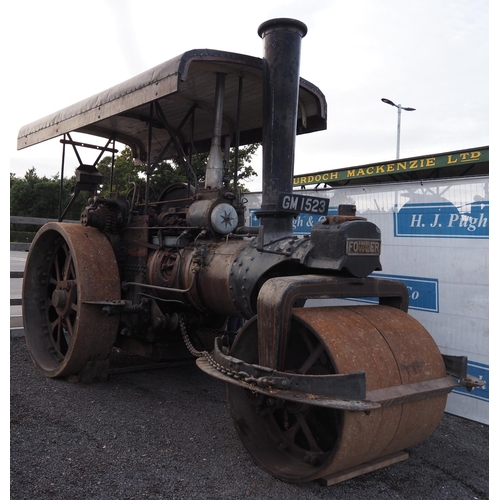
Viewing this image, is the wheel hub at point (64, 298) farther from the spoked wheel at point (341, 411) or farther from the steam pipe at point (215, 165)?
the spoked wheel at point (341, 411)

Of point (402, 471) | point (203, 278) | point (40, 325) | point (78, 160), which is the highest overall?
point (78, 160)

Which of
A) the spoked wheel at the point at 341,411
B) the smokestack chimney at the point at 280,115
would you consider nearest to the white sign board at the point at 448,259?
the spoked wheel at the point at 341,411

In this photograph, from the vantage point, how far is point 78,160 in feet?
18.5

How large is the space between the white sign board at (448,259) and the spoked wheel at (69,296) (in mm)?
2532

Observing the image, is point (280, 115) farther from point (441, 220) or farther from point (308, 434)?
point (308, 434)

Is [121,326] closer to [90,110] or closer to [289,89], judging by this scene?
[90,110]

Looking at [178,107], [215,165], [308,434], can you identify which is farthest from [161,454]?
[178,107]

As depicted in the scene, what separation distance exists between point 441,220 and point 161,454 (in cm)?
290

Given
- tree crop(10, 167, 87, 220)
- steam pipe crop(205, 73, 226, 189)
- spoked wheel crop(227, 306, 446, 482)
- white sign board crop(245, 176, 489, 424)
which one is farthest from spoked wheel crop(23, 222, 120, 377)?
tree crop(10, 167, 87, 220)

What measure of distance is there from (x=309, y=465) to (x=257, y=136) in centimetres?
344

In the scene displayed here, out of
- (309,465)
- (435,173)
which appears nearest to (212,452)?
(309,465)

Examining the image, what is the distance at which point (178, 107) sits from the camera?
4.95 metres

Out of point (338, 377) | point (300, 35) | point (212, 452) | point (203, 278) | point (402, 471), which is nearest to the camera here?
point (338, 377)

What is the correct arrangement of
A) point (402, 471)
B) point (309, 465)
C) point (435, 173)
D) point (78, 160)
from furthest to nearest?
point (435, 173) < point (78, 160) < point (402, 471) < point (309, 465)
